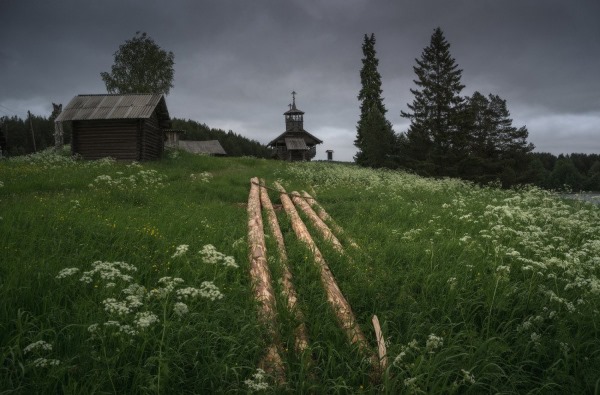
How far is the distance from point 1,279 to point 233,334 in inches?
105

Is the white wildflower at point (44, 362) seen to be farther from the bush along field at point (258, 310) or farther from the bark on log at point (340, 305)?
the bark on log at point (340, 305)

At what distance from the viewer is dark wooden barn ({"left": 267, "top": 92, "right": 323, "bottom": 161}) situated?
2099 inches

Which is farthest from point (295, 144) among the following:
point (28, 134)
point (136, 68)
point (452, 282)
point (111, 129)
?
point (28, 134)

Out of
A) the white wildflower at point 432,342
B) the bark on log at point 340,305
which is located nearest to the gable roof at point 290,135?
the bark on log at point 340,305

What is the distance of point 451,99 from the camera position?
30531 millimetres

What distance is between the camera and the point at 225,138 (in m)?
98.6

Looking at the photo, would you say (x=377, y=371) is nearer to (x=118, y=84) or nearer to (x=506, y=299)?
(x=506, y=299)

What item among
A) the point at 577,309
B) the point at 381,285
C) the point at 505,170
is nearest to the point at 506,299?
the point at 577,309

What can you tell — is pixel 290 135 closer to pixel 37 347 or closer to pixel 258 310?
pixel 258 310

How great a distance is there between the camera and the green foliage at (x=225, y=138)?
92.6m

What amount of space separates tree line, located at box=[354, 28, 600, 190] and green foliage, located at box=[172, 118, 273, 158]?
5750 cm

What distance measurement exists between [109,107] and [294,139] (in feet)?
108

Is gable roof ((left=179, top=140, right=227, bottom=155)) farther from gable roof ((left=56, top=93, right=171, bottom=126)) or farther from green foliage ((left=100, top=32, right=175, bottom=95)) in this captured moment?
gable roof ((left=56, top=93, right=171, bottom=126))

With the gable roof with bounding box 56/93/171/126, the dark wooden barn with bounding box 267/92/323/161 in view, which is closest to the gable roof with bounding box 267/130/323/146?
the dark wooden barn with bounding box 267/92/323/161
